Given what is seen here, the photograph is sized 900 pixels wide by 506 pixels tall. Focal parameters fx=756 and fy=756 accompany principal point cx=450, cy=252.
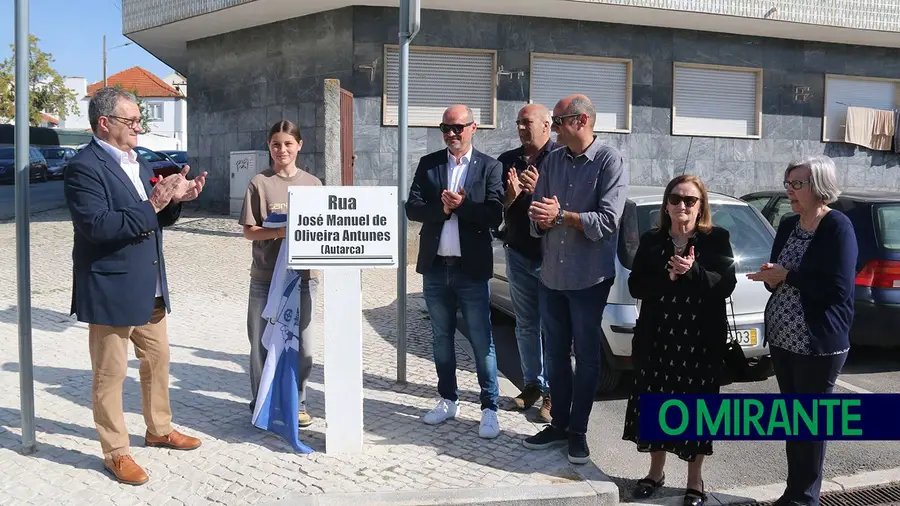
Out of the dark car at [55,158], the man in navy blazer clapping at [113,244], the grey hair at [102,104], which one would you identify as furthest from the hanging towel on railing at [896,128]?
the dark car at [55,158]

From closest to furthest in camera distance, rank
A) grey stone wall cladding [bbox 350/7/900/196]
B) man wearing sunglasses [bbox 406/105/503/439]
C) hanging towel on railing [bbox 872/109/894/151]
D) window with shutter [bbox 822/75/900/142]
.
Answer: man wearing sunglasses [bbox 406/105/503/439] → grey stone wall cladding [bbox 350/7/900/196] → window with shutter [bbox 822/75/900/142] → hanging towel on railing [bbox 872/109/894/151]

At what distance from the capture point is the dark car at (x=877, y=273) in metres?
6.18

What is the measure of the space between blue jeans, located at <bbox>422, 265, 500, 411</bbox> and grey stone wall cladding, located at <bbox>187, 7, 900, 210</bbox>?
8.99 metres

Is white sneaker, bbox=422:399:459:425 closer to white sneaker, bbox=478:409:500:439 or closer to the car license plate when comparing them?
white sneaker, bbox=478:409:500:439

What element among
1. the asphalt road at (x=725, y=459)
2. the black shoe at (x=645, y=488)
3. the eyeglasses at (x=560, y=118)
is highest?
the eyeglasses at (x=560, y=118)

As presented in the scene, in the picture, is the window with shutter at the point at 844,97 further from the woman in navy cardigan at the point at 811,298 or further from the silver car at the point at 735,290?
the woman in navy cardigan at the point at 811,298

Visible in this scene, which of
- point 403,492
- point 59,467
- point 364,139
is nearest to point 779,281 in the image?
point 403,492

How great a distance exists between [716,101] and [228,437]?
1340 centimetres

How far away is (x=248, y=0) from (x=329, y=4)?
54.8 inches

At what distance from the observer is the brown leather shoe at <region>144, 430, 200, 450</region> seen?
4312 millimetres

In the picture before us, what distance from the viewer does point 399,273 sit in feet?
17.8

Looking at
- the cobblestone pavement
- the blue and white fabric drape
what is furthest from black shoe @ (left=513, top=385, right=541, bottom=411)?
the blue and white fabric drape

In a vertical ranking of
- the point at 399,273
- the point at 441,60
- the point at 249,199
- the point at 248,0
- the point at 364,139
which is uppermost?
the point at 248,0

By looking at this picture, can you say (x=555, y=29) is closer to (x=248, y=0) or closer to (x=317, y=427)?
(x=248, y=0)
